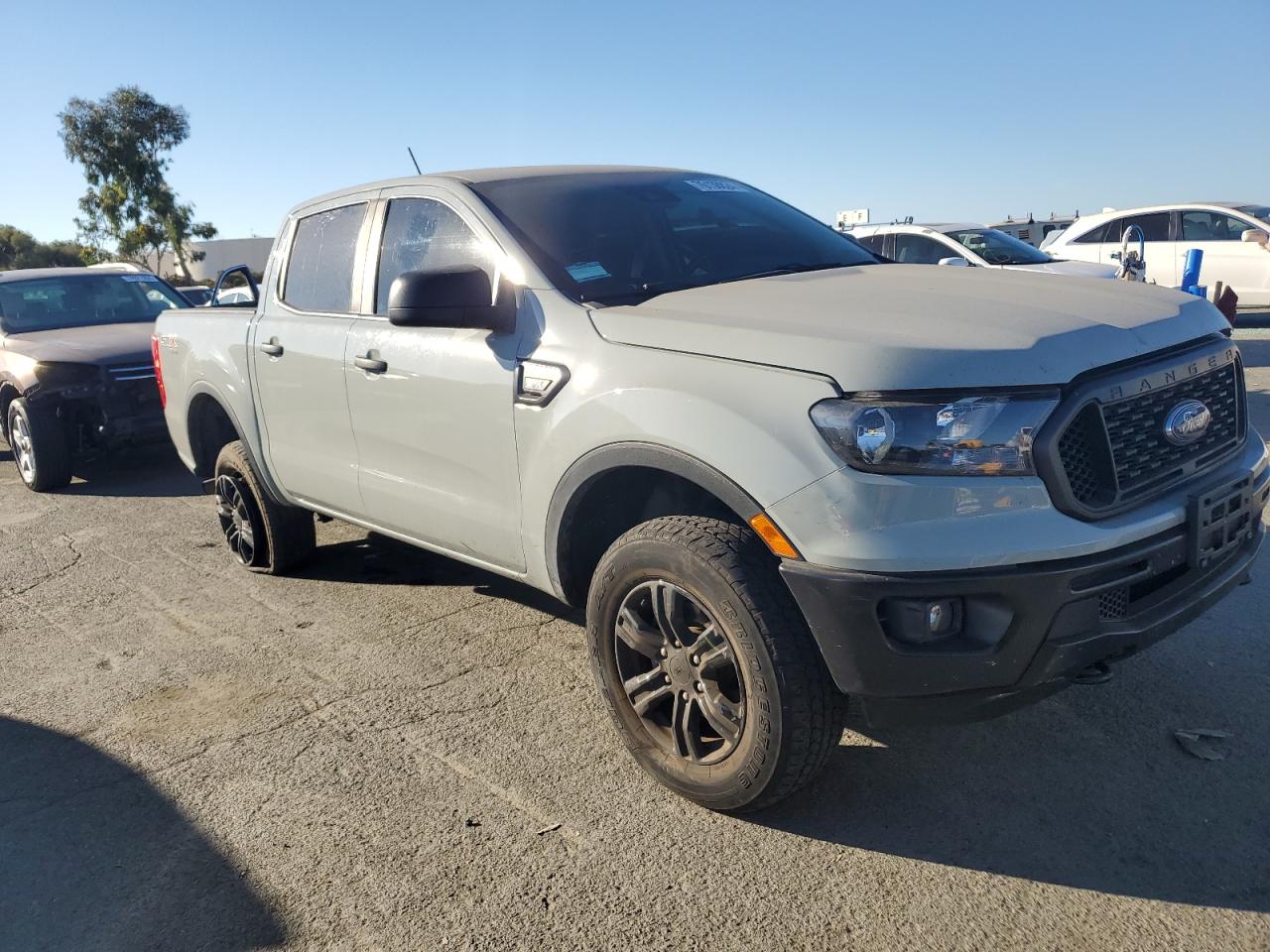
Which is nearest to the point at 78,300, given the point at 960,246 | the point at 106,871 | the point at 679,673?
the point at 106,871

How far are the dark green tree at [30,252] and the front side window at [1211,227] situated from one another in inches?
1977

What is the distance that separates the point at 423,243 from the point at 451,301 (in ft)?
2.65

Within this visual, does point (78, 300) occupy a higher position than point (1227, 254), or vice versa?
point (78, 300)

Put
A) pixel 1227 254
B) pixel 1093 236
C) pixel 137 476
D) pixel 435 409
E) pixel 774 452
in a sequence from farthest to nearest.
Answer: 1. pixel 1093 236
2. pixel 1227 254
3. pixel 137 476
4. pixel 435 409
5. pixel 774 452

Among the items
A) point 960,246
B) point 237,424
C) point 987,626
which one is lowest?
point 987,626

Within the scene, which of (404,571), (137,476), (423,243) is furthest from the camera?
(137,476)

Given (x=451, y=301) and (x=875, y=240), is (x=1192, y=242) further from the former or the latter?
(x=451, y=301)

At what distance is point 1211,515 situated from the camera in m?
2.57

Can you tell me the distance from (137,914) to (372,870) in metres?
0.58

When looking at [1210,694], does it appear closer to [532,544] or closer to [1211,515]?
[1211,515]

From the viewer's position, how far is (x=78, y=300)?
29.0 ft

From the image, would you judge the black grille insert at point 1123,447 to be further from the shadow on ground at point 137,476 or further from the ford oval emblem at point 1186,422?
the shadow on ground at point 137,476

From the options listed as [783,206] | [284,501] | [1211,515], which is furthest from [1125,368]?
[284,501]

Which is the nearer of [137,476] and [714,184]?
[714,184]
